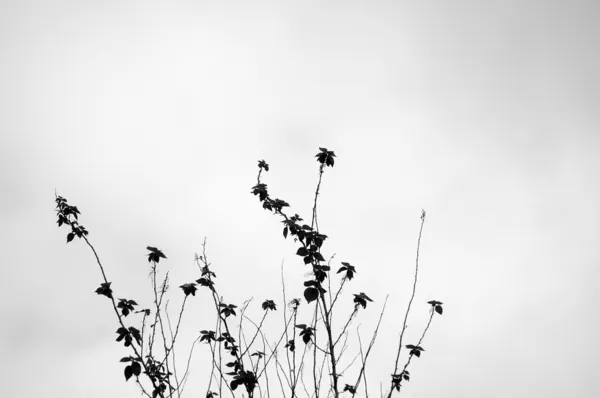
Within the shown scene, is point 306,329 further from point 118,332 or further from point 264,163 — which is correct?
point 264,163

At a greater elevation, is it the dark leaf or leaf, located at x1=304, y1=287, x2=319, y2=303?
the dark leaf

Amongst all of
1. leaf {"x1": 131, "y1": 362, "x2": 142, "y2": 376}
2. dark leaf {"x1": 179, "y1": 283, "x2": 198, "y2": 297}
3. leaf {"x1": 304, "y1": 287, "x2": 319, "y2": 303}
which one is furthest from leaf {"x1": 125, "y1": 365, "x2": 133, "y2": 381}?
leaf {"x1": 304, "y1": 287, "x2": 319, "y2": 303}

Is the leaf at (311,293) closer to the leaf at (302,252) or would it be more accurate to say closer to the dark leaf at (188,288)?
the leaf at (302,252)

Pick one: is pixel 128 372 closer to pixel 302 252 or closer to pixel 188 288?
pixel 188 288

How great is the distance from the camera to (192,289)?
180 inches

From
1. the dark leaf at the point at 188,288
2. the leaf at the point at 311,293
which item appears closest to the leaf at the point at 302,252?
the leaf at the point at 311,293

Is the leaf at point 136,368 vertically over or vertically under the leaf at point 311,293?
under

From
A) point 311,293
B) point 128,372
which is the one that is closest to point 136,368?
point 128,372

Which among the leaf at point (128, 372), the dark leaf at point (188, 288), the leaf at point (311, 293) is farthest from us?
the dark leaf at point (188, 288)

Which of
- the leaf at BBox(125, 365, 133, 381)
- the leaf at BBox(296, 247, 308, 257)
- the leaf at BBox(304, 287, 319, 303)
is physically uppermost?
the leaf at BBox(296, 247, 308, 257)

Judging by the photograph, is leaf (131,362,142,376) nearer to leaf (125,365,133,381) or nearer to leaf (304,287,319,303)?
leaf (125,365,133,381)

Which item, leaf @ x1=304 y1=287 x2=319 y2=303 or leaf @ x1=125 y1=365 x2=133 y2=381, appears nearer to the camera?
leaf @ x1=304 y1=287 x2=319 y2=303

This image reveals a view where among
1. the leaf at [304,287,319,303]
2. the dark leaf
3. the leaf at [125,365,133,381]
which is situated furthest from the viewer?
the dark leaf

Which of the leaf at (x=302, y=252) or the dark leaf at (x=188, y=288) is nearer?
the leaf at (x=302, y=252)
